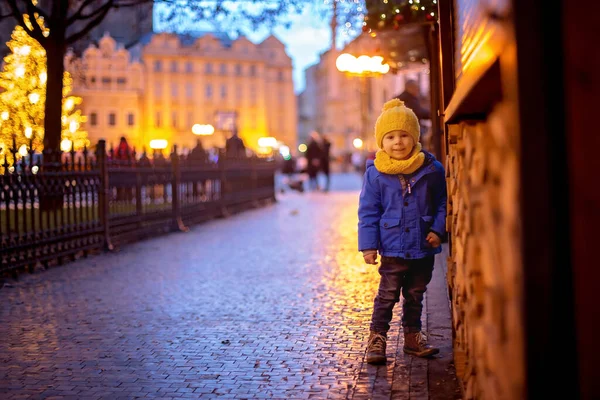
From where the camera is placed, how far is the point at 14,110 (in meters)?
22.7

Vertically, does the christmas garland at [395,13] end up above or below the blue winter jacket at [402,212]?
above

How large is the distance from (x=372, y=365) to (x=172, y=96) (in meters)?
99.9

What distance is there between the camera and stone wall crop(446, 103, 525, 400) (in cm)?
222

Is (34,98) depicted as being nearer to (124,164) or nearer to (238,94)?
(124,164)

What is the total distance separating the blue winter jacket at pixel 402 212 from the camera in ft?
16.7

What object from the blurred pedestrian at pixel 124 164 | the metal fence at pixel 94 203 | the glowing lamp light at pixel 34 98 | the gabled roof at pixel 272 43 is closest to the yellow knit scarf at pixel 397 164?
the metal fence at pixel 94 203

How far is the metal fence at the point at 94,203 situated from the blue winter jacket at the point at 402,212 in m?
5.30

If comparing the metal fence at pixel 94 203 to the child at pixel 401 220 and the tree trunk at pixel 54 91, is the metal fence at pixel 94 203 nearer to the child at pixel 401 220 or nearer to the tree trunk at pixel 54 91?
the tree trunk at pixel 54 91

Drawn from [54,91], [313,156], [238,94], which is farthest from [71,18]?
[238,94]

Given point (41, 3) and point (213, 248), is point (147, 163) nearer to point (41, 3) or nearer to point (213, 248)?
point (213, 248)

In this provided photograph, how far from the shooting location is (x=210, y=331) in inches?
246

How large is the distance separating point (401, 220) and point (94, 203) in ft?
25.3

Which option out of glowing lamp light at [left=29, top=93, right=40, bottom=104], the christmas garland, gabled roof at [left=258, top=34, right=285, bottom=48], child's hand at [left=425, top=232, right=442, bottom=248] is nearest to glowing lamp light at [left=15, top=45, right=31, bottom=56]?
glowing lamp light at [left=29, top=93, right=40, bottom=104]

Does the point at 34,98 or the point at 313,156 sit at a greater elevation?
the point at 34,98
